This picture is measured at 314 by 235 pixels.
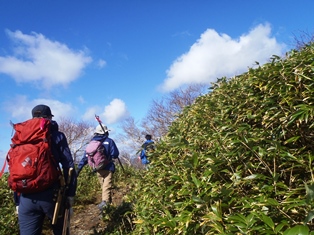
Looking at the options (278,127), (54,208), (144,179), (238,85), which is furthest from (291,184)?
(54,208)

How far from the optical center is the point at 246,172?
1.79 meters

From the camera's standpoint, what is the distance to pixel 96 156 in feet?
19.3

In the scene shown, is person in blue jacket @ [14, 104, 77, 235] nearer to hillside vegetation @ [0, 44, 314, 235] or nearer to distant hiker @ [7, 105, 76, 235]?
distant hiker @ [7, 105, 76, 235]

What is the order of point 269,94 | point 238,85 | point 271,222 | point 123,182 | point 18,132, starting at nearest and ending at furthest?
point 271,222, point 269,94, point 238,85, point 18,132, point 123,182

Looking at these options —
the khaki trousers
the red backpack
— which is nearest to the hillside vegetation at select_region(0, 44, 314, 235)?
the red backpack

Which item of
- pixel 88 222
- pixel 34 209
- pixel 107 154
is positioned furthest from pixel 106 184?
pixel 34 209

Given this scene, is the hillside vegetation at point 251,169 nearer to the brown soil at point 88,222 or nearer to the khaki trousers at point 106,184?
the brown soil at point 88,222

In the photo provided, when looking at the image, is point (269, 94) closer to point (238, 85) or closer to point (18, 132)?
point (238, 85)

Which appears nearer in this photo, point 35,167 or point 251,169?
point 251,169

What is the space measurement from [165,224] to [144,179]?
142 cm

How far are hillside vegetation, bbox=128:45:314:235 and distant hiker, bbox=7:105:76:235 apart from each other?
1208mm

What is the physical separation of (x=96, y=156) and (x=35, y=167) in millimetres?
2923

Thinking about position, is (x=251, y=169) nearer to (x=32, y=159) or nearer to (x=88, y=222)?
(x=32, y=159)

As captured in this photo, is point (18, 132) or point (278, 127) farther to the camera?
point (18, 132)
